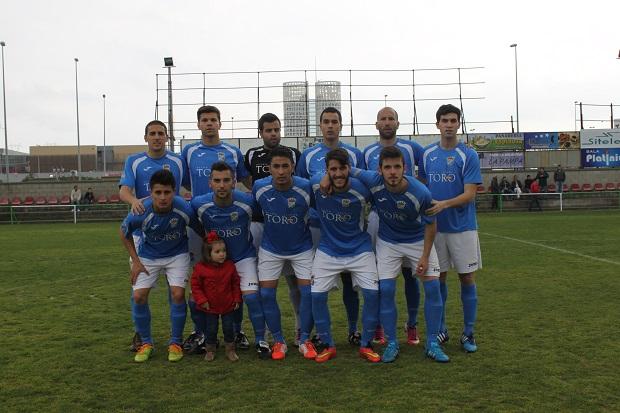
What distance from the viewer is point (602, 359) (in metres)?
4.62

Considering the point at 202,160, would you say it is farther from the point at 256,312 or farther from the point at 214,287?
the point at 256,312

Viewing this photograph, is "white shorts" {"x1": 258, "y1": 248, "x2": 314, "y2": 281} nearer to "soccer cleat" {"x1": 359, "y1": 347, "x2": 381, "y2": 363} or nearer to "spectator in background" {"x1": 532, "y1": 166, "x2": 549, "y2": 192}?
"soccer cleat" {"x1": 359, "y1": 347, "x2": 381, "y2": 363}

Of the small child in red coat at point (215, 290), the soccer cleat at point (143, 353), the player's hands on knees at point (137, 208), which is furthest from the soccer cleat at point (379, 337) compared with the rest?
the player's hands on knees at point (137, 208)

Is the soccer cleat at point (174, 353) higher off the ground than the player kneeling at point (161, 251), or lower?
lower

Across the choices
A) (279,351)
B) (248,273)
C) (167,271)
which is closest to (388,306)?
(279,351)

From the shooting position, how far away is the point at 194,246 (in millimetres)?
5406

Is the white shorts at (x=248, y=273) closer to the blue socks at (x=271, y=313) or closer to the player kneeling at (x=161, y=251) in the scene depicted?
the blue socks at (x=271, y=313)

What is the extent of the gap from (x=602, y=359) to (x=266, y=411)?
9.00ft

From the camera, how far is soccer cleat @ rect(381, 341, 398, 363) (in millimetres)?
4754

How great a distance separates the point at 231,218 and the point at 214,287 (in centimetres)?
61

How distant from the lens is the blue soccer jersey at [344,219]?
488 cm

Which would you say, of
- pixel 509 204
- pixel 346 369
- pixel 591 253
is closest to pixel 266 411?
pixel 346 369

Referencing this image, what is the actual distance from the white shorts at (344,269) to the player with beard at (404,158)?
1.41ft

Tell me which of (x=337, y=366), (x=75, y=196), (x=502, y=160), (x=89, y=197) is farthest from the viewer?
(x=502, y=160)
